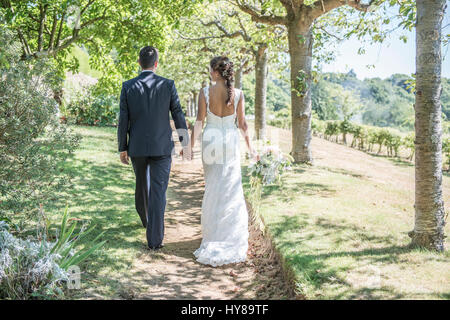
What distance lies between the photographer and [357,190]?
8828mm

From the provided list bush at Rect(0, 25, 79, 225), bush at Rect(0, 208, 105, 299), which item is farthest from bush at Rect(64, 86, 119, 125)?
bush at Rect(0, 208, 105, 299)

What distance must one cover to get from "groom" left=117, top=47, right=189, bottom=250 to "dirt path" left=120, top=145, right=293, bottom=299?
19.5 inches

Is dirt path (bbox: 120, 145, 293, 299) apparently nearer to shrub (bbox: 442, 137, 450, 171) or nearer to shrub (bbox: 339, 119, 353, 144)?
shrub (bbox: 442, 137, 450, 171)

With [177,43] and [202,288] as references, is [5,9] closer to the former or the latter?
[202,288]

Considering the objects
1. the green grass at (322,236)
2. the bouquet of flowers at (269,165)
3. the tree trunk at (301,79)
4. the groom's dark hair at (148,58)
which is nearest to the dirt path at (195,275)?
the green grass at (322,236)

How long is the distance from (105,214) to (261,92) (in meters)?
9.85

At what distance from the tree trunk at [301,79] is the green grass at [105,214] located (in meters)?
5.07

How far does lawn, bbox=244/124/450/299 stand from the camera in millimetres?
3940

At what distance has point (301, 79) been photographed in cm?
1086

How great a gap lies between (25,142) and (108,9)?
9.33m

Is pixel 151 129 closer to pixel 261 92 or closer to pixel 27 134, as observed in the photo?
pixel 27 134

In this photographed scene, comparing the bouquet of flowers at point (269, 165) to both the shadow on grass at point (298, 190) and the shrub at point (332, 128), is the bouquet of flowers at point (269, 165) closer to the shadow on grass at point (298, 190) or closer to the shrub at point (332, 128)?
the shadow on grass at point (298, 190)

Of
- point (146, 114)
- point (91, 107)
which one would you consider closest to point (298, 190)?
point (146, 114)
